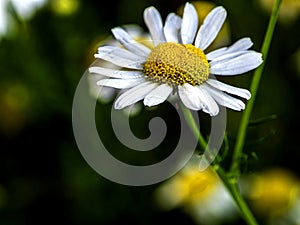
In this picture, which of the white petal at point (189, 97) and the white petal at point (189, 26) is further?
the white petal at point (189, 26)

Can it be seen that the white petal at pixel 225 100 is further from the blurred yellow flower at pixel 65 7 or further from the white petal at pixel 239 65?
the blurred yellow flower at pixel 65 7

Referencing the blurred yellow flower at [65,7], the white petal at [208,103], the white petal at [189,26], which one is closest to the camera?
the white petal at [208,103]

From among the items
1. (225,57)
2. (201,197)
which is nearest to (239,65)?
(225,57)

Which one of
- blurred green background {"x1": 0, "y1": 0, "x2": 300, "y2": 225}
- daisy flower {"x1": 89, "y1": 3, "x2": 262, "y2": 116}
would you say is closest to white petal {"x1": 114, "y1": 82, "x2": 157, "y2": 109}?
daisy flower {"x1": 89, "y1": 3, "x2": 262, "y2": 116}

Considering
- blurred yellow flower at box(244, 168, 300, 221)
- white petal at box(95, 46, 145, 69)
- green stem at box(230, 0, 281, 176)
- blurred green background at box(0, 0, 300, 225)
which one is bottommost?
blurred yellow flower at box(244, 168, 300, 221)

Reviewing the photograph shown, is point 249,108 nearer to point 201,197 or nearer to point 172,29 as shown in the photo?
point 172,29

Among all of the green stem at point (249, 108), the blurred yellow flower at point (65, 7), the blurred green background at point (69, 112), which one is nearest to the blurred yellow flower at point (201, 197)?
the blurred green background at point (69, 112)

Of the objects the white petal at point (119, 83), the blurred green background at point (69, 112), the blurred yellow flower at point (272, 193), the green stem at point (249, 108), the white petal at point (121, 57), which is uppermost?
the white petal at point (121, 57)

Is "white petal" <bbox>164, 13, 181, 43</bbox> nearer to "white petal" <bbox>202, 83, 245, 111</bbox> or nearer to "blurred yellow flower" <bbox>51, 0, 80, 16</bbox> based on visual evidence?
"white petal" <bbox>202, 83, 245, 111</bbox>
